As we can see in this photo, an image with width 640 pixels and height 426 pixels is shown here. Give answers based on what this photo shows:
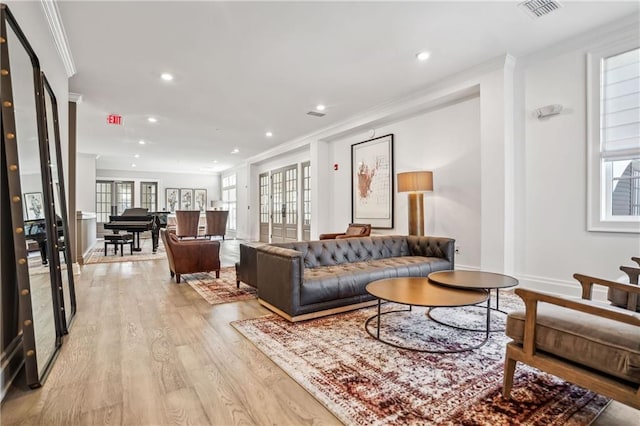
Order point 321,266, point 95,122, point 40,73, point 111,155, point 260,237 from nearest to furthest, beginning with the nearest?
point 40,73 < point 321,266 < point 95,122 < point 111,155 < point 260,237

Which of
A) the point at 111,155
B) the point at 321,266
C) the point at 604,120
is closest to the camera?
the point at 604,120

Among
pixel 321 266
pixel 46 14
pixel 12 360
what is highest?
pixel 46 14

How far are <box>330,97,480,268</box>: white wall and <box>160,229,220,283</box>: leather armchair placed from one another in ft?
10.2

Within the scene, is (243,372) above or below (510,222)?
below

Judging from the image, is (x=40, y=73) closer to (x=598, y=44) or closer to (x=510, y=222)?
(x=510, y=222)

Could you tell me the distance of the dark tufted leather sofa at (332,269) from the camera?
116 inches

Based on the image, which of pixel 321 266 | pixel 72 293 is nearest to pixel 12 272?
pixel 72 293

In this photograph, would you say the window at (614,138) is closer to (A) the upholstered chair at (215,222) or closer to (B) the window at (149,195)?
(A) the upholstered chair at (215,222)

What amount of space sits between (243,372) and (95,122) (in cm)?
680

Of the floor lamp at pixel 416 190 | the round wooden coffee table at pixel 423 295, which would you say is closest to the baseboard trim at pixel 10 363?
the round wooden coffee table at pixel 423 295

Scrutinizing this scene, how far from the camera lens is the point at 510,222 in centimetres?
405

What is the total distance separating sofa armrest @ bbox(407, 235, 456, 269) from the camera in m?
4.10

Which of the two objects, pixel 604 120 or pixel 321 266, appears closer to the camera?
pixel 604 120

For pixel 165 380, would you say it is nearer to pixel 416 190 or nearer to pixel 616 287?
pixel 616 287
